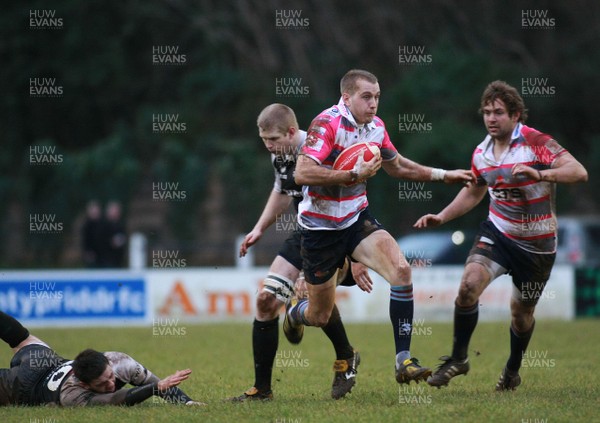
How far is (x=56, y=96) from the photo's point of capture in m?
33.3

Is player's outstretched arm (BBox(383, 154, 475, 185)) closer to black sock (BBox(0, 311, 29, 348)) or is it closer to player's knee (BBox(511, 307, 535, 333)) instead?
player's knee (BBox(511, 307, 535, 333))

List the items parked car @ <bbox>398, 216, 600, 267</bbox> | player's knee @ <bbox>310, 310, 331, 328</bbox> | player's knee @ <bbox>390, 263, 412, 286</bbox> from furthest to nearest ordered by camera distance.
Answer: parked car @ <bbox>398, 216, 600, 267</bbox>, player's knee @ <bbox>310, 310, 331, 328</bbox>, player's knee @ <bbox>390, 263, 412, 286</bbox>

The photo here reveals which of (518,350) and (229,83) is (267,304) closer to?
(518,350)

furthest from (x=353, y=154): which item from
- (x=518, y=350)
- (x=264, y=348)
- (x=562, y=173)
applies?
(x=518, y=350)

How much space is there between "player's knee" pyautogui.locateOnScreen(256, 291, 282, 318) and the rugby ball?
1.24m

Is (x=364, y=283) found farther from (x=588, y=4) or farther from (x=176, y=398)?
(x=588, y=4)

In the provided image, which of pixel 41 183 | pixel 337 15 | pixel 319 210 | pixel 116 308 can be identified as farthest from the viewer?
pixel 337 15

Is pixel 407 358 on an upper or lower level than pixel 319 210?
lower

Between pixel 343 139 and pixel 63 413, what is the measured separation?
116 inches

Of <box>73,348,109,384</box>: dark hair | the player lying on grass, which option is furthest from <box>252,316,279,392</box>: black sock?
<box>73,348,109,384</box>: dark hair

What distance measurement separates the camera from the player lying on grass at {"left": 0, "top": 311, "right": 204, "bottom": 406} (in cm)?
747

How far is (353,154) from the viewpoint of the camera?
24.8 feet

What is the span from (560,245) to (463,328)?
1357 centimetres

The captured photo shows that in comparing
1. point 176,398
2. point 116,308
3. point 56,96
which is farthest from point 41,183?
point 176,398
